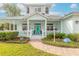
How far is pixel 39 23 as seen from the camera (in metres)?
10.0

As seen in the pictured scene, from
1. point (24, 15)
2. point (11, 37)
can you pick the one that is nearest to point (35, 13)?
point (24, 15)

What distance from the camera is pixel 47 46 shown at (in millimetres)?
9914

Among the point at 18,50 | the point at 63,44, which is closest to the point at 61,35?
the point at 63,44

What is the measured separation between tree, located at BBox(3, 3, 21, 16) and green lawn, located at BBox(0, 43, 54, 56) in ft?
3.10

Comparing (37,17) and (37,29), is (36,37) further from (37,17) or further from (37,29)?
(37,17)

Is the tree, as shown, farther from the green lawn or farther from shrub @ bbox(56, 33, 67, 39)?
shrub @ bbox(56, 33, 67, 39)

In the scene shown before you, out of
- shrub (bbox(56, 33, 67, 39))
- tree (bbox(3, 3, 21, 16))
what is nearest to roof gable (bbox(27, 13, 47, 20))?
tree (bbox(3, 3, 21, 16))

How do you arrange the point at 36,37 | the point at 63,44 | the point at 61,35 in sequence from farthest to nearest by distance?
the point at 36,37 → the point at 61,35 → the point at 63,44

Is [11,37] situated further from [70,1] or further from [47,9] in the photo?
[70,1]

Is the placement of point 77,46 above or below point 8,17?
below

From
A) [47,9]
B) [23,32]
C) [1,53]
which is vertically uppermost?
[47,9]

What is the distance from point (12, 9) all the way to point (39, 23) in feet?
3.04

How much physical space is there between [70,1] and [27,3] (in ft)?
4.22

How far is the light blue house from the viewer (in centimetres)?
994
